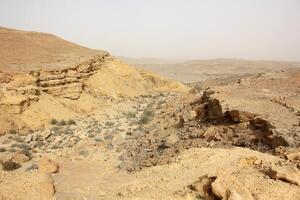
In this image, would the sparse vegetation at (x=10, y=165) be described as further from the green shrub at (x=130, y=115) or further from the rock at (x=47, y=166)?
the green shrub at (x=130, y=115)

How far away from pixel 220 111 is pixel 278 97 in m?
2.09

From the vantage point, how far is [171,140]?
451 inches

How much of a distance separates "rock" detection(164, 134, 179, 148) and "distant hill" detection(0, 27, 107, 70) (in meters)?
7.47

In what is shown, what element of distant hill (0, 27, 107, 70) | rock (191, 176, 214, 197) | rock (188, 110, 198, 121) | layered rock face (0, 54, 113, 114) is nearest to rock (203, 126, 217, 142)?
rock (188, 110, 198, 121)

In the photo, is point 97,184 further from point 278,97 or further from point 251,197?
point 278,97

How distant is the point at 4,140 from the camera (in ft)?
41.6

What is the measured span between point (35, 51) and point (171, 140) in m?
10.1

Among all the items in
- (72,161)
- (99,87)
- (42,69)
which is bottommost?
(72,161)

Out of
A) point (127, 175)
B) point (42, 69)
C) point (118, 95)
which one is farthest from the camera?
point (118, 95)

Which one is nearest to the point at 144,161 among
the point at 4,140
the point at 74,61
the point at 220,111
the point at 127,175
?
the point at 127,175

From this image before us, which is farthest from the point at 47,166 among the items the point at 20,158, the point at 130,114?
the point at 130,114

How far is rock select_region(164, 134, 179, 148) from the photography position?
11.3m

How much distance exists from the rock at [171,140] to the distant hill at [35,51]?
7.47 meters

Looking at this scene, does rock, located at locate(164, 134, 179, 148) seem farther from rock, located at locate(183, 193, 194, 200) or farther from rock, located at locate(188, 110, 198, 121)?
rock, located at locate(183, 193, 194, 200)
